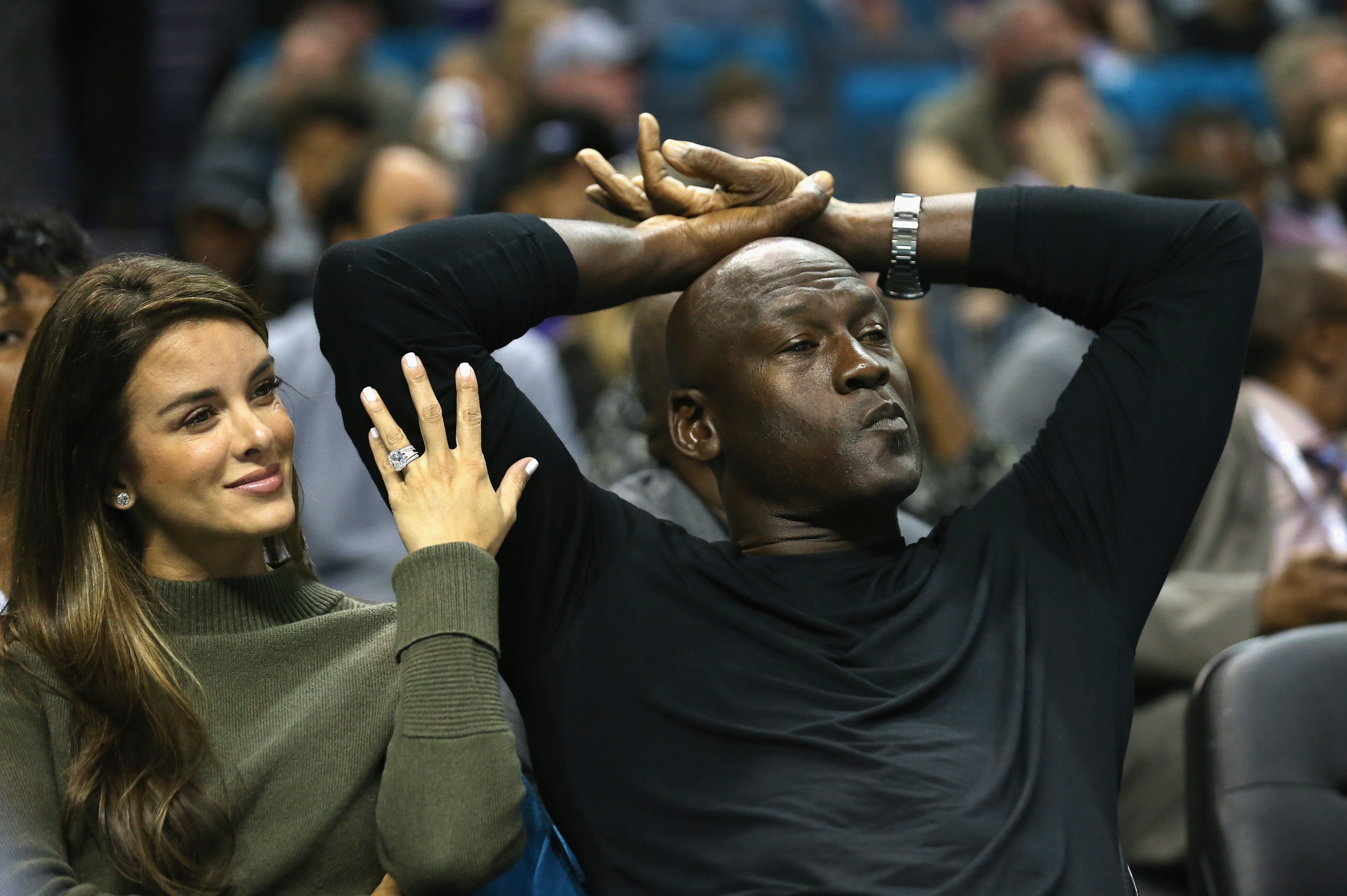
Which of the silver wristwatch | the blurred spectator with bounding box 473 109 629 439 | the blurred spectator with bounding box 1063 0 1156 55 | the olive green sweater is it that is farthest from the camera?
the blurred spectator with bounding box 1063 0 1156 55

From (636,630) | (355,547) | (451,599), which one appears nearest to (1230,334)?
(636,630)

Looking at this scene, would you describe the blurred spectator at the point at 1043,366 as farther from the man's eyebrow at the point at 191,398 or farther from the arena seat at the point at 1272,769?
the man's eyebrow at the point at 191,398

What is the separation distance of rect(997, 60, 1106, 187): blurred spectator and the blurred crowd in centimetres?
1

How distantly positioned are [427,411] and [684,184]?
59 cm

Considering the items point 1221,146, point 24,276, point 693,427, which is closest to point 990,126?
point 1221,146

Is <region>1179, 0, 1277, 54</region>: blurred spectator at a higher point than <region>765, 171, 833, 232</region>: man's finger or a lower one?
lower

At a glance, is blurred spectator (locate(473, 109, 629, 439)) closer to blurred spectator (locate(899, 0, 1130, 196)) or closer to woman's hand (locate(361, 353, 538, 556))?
blurred spectator (locate(899, 0, 1130, 196))

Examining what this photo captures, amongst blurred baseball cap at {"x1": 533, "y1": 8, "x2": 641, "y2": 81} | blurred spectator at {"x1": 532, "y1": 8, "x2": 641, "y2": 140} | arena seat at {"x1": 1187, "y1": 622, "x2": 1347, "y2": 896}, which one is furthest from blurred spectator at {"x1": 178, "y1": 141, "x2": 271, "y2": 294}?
arena seat at {"x1": 1187, "y1": 622, "x2": 1347, "y2": 896}

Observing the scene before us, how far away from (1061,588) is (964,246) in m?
0.52

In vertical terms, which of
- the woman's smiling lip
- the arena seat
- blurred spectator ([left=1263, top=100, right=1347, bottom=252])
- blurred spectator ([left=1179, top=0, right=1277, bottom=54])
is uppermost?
the woman's smiling lip

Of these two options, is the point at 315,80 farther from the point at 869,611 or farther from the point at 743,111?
the point at 869,611

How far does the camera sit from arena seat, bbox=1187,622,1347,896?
197cm

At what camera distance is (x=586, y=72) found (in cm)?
615

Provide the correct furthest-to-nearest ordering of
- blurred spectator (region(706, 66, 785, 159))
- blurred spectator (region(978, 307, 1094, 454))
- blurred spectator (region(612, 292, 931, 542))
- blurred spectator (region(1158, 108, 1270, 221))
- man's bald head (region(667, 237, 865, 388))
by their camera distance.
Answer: blurred spectator (region(706, 66, 785, 159)), blurred spectator (region(1158, 108, 1270, 221)), blurred spectator (region(978, 307, 1094, 454)), blurred spectator (region(612, 292, 931, 542)), man's bald head (region(667, 237, 865, 388))
